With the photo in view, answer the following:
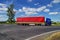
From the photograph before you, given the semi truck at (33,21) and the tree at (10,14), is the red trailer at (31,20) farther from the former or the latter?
the tree at (10,14)

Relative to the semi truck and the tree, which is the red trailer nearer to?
the semi truck

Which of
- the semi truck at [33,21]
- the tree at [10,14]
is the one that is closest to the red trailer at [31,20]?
the semi truck at [33,21]

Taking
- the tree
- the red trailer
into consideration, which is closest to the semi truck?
the red trailer

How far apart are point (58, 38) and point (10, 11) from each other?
79021 mm

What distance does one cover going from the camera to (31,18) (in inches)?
2249

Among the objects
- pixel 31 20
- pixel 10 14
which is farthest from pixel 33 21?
pixel 10 14

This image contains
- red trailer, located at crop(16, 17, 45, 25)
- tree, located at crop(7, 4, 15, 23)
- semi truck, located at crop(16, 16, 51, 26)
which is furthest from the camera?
tree, located at crop(7, 4, 15, 23)

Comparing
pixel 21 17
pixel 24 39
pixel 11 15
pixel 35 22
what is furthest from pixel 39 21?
pixel 11 15

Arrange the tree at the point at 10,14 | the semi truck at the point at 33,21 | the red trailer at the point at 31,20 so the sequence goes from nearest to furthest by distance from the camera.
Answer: the semi truck at the point at 33,21 < the red trailer at the point at 31,20 < the tree at the point at 10,14

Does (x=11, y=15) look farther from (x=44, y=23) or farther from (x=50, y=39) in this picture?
(x=50, y=39)

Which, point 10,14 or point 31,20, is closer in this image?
point 31,20

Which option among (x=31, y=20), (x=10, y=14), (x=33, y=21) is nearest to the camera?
(x=33, y=21)

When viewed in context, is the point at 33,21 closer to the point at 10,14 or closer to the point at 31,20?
the point at 31,20

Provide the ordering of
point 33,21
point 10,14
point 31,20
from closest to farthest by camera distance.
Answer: point 33,21, point 31,20, point 10,14
